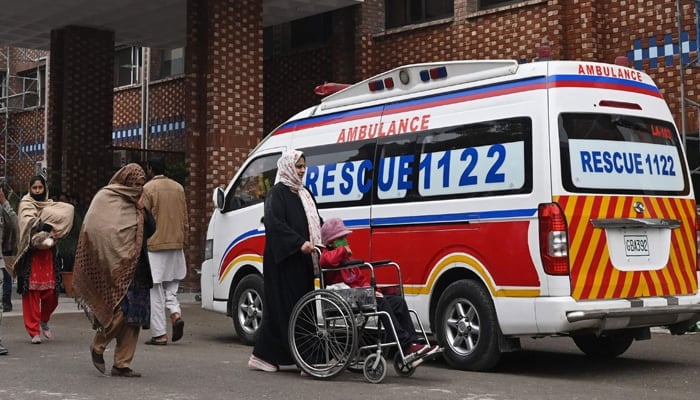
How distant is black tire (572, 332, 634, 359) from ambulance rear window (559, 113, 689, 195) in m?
1.58

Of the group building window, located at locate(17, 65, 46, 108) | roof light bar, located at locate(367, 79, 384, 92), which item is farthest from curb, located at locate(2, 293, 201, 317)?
building window, located at locate(17, 65, 46, 108)

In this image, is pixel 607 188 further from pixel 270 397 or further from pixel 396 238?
pixel 270 397

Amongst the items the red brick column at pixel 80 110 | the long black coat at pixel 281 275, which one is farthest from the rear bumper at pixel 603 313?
the red brick column at pixel 80 110

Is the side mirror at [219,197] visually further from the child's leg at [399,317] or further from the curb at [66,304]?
the curb at [66,304]

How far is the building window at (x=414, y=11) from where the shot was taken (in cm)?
1881

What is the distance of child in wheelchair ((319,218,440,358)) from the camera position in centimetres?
785

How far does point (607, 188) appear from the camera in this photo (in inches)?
328

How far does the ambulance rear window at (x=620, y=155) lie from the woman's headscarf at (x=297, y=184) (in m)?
2.05

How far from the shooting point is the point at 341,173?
33.0ft

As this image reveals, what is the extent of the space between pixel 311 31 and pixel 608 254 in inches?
557

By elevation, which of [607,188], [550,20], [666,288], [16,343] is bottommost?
[16,343]

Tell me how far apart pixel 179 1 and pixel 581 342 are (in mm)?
12313

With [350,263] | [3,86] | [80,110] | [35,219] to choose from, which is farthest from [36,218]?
[3,86]

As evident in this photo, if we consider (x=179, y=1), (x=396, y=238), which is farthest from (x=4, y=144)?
(x=396, y=238)
